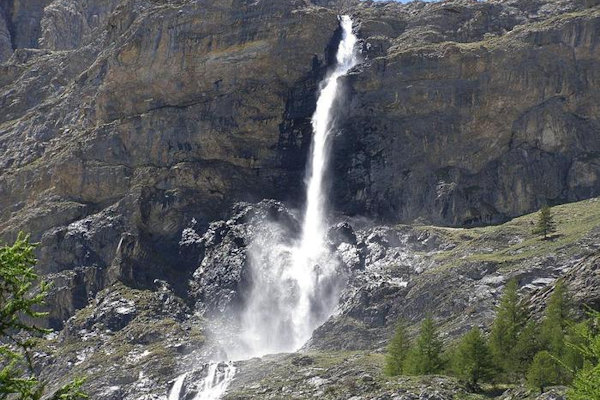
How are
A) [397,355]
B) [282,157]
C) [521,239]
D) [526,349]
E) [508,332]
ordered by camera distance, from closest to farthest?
[526,349]
[508,332]
[397,355]
[521,239]
[282,157]

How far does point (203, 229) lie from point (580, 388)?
9256cm

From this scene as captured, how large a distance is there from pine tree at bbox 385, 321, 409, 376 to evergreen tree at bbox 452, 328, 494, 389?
6.67m

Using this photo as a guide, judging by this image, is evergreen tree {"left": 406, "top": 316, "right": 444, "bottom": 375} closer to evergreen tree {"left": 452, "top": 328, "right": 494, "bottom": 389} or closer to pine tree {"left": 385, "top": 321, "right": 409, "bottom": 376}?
pine tree {"left": 385, "top": 321, "right": 409, "bottom": 376}

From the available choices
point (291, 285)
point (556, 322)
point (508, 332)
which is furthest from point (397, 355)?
point (291, 285)

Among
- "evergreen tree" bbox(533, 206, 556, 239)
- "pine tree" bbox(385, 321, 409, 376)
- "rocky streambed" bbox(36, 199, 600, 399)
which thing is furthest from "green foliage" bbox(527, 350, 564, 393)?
"evergreen tree" bbox(533, 206, 556, 239)

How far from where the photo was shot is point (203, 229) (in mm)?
110688

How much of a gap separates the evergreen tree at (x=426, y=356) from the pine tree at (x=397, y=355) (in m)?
1.32

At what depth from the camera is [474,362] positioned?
5756 centimetres

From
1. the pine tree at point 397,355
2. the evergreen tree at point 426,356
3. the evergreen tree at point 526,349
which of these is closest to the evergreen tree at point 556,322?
the evergreen tree at point 526,349

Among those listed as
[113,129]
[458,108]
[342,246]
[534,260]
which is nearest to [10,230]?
[113,129]

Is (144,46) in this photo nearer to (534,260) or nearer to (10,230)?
(10,230)

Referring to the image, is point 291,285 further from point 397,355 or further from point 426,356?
point 426,356

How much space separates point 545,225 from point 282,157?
144 feet

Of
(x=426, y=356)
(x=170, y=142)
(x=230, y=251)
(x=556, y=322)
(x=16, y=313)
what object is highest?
(x=170, y=142)
